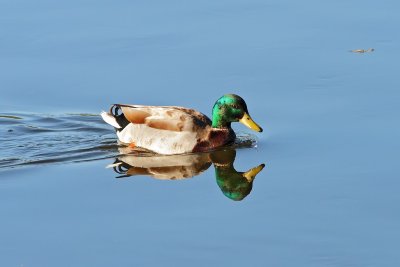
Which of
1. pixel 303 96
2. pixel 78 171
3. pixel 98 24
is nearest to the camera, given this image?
pixel 78 171

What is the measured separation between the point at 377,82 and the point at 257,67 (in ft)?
5.58

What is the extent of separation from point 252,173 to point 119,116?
92.6 inches

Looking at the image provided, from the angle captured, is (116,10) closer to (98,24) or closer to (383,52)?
(98,24)

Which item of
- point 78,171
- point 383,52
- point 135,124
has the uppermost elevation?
point 383,52

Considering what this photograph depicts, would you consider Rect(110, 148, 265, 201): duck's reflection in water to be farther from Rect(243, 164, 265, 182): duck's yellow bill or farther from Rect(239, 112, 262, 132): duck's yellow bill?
Rect(239, 112, 262, 132): duck's yellow bill

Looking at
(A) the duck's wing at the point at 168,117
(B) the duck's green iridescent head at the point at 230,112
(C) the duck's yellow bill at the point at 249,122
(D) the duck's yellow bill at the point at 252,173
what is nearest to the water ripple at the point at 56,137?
A: (A) the duck's wing at the point at 168,117

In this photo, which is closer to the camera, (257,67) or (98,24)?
(257,67)

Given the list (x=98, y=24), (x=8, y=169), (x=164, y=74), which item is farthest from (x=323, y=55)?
(x=8, y=169)

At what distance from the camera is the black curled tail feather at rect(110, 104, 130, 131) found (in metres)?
14.8

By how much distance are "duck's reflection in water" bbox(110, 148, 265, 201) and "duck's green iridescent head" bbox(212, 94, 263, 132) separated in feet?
1.27

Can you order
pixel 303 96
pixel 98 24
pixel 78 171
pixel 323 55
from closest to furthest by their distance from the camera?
pixel 78 171 → pixel 303 96 → pixel 323 55 → pixel 98 24

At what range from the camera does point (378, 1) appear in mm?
18219

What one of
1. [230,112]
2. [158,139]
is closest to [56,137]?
[158,139]

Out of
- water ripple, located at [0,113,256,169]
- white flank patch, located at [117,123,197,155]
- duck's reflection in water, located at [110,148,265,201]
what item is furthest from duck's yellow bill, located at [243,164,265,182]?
white flank patch, located at [117,123,197,155]
